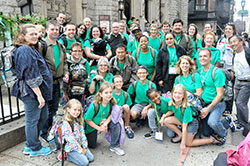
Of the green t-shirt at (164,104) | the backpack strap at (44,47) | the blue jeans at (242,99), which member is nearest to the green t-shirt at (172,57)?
the green t-shirt at (164,104)

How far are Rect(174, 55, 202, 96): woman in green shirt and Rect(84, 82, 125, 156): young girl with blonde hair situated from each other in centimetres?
136

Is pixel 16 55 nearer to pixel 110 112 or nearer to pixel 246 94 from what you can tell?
pixel 110 112

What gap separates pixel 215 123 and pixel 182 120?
523mm

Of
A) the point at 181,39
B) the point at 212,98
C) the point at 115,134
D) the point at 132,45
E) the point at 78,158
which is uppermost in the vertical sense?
the point at 181,39

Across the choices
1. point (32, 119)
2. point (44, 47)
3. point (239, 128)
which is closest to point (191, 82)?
point (239, 128)

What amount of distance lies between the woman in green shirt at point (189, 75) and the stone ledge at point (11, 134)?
2.86 m

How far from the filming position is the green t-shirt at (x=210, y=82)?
11.8 ft

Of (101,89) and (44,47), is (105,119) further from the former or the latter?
(44,47)

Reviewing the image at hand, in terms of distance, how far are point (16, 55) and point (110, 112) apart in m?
1.63

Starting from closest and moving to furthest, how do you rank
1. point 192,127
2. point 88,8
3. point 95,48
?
1. point 192,127
2. point 95,48
3. point 88,8

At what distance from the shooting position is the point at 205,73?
376 cm

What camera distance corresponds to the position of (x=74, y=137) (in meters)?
3.07

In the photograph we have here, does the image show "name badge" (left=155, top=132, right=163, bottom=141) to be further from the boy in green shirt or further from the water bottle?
the water bottle

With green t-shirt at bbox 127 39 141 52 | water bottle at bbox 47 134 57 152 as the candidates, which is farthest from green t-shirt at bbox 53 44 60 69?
green t-shirt at bbox 127 39 141 52
